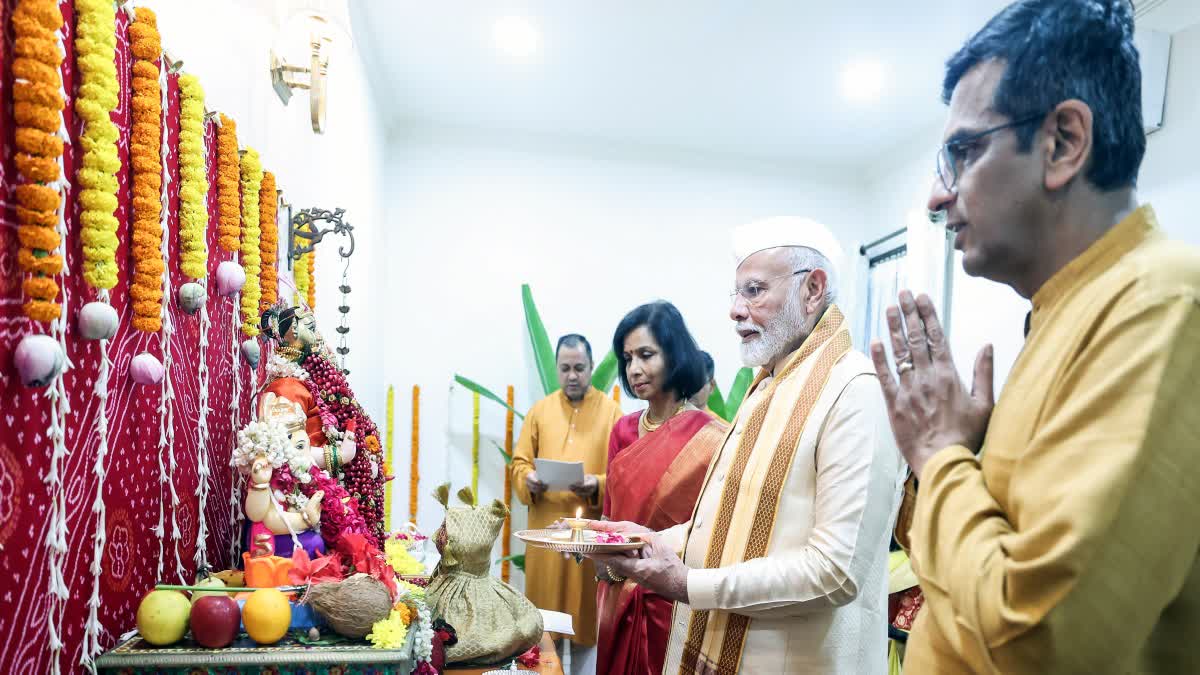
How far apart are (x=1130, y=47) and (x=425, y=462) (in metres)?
4.74

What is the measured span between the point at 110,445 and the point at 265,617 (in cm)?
37

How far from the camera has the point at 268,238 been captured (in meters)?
1.93

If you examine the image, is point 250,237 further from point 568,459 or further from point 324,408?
point 568,459

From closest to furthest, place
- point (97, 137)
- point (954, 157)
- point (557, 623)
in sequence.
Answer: point (954, 157) < point (97, 137) < point (557, 623)

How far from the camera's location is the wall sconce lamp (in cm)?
205

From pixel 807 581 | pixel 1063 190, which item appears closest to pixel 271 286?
pixel 807 581

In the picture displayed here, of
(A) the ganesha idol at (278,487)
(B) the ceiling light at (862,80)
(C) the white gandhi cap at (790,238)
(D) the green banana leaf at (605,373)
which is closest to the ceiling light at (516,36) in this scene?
(B) the ceiling light at (862,80)

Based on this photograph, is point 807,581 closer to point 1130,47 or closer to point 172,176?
point 1130,47

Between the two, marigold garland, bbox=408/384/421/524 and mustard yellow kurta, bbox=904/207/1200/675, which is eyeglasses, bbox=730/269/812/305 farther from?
marigold garland, bbox=408/384/421/524

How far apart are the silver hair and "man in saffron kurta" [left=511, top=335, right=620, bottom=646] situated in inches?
82.0

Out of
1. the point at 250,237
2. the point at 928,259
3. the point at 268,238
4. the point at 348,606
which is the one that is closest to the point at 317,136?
the point at 268,238

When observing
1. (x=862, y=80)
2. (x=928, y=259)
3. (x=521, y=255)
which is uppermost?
(x=862, y=80)

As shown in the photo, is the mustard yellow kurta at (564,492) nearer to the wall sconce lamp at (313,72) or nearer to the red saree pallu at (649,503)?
the red saree pallu at (649,503)

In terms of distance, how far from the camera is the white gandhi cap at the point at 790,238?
1.75 metres
